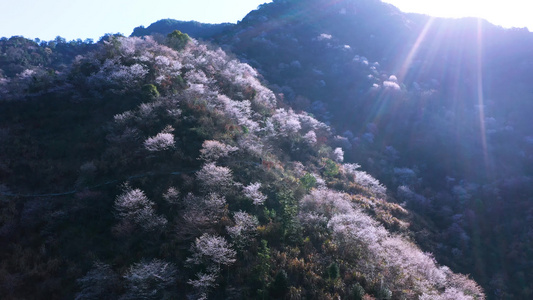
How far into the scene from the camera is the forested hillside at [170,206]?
16469 millimetres

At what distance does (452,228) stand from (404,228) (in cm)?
854

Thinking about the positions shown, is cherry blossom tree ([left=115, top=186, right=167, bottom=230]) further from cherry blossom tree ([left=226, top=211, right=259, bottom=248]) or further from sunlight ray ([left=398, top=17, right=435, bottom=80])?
sunlight ray ([left=398, top=17, right=435, bottom=80])

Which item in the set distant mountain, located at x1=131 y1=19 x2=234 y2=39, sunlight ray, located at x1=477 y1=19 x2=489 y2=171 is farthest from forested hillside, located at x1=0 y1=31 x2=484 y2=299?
distant mountain, located at x1=131 y1=19 x2=234 y2=39

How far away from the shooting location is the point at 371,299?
16109mm

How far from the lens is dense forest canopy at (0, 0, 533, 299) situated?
56.2 feet

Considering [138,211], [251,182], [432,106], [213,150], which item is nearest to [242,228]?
[251,182]

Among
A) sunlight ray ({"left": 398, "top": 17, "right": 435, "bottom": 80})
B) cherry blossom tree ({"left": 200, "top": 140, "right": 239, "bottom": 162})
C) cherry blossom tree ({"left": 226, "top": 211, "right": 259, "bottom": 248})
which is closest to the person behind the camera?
cherry blossom tree ({"left": 226, "top": 211, "right": 259, "bottom": 248})

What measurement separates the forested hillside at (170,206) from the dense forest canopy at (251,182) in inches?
5.1

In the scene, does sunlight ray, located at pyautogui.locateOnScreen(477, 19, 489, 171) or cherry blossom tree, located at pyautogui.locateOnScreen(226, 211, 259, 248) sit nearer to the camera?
cherry blossom tree, located at pyautogui.locateOnScreen(226, 211, 259, 248)

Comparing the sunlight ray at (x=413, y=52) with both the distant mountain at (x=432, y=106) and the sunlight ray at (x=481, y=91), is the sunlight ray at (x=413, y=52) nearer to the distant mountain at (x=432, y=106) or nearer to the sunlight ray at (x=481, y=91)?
the distant mountain at (x=432, y=106)

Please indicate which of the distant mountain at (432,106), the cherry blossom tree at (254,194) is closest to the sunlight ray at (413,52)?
the distant mountain at (432,106)

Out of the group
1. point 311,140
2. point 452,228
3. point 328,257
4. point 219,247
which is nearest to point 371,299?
point 328,257

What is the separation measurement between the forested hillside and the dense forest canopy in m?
0.13

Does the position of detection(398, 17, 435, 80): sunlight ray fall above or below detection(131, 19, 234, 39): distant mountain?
below
